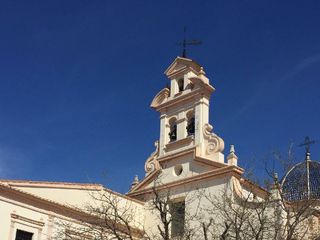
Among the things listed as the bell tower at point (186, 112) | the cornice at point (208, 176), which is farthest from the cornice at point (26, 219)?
the bell tower at point (186, 112)

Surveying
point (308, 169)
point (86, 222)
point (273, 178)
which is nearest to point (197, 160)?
point (86, 222)

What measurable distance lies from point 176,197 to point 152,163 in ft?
9.15

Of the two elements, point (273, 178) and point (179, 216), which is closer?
point (273, 178)

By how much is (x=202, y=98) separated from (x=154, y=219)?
6279 mm

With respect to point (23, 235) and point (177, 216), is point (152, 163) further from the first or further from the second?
point (23, 235)

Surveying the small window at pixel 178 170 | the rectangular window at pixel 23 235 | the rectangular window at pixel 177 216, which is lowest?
the rectangular window at pixel 23 235

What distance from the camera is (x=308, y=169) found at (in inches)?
1519

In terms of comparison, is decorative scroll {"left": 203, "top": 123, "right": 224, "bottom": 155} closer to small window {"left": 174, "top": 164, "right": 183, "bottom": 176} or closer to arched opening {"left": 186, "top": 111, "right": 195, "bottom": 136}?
arched opening {"left": 186, "top": 111, "right": 195, "bottom": 136}

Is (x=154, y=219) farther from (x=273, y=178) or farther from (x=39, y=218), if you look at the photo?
(x=273, y=178)

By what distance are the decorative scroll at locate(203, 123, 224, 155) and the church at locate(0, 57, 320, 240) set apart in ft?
0.15

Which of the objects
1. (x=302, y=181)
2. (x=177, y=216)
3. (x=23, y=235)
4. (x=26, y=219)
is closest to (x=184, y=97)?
(x=177, y=216)

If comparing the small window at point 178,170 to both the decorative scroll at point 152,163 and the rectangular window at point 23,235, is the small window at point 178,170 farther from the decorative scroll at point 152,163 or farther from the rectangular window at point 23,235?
the rectangular window at point 23,235

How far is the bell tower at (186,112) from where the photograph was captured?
27.9 meters

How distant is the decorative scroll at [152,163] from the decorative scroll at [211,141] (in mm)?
3048
